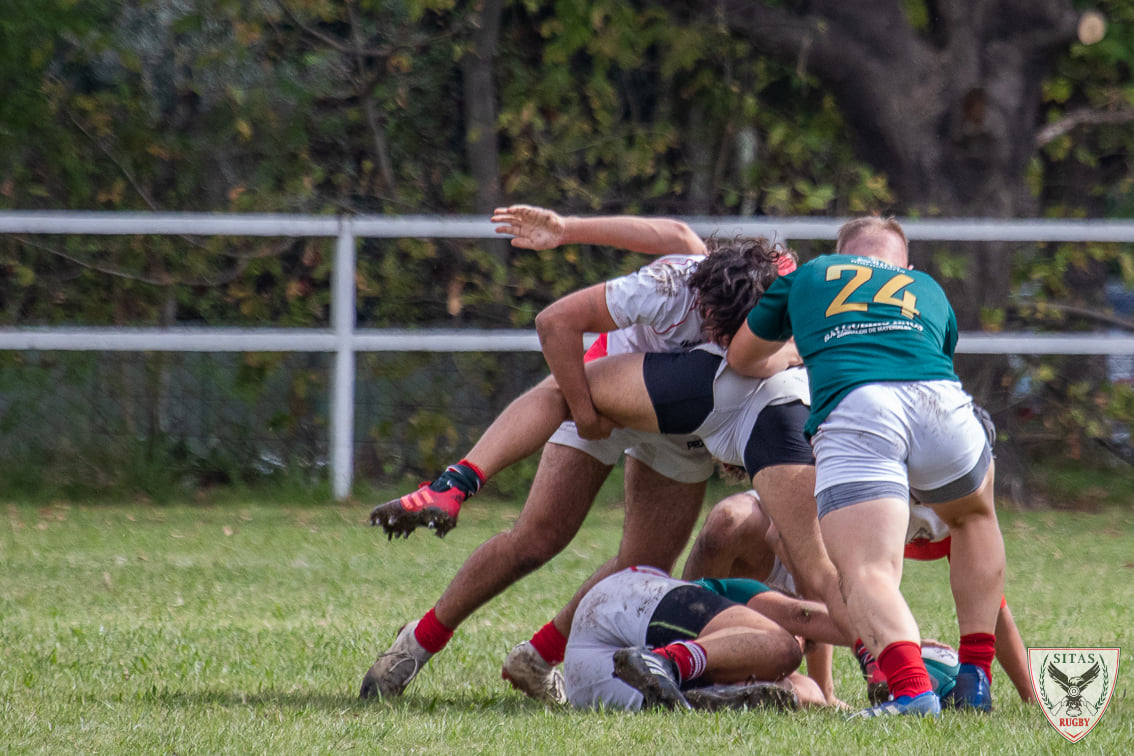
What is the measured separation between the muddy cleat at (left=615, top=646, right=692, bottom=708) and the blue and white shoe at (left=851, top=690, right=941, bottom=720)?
1.59 ft

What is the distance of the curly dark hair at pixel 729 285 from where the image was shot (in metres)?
4.41

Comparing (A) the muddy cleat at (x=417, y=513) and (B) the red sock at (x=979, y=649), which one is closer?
(B) the red sock at (x=979, y=649)

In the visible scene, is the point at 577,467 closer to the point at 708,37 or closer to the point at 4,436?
the point at 4,436

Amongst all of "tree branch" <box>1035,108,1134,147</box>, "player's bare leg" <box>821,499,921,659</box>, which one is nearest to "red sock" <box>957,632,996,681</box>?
"player's bare leg" <box>821,499,921,659</box>

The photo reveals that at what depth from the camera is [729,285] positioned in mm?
4422

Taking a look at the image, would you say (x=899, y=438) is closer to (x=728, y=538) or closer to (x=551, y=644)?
(x=728, y=538)

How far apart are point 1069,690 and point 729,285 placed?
5.04ft

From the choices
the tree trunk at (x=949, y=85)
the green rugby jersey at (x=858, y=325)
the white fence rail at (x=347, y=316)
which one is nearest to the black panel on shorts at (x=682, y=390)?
the green rugby jersey at (x=858, y=325)

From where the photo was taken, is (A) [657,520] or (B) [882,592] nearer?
(B) [882,592]

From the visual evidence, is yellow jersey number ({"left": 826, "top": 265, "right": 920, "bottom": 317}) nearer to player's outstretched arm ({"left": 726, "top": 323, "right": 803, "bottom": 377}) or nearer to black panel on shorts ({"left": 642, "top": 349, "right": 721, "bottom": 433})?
player's outstretched arm ({"left": 726, "top": 323, "right": 803, "bottom": 377})

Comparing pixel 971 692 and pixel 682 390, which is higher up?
pixel 682 390

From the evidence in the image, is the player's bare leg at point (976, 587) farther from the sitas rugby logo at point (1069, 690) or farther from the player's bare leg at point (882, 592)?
the sitas rugby logo at point (1069, 690)

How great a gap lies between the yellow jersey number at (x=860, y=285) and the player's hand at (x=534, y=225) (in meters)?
1.28

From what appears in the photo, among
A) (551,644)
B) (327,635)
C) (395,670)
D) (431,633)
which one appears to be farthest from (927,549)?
(327,635)
